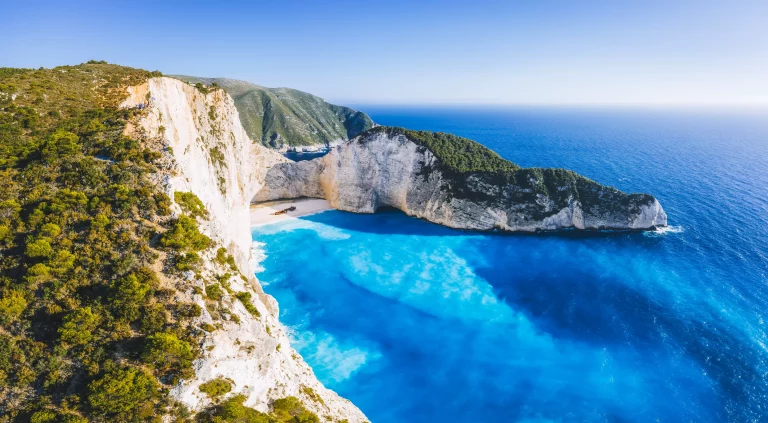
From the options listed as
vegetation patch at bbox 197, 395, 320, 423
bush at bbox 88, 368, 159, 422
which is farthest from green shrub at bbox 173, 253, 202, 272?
vegetation patch at bbox 197, 395, 320, 423

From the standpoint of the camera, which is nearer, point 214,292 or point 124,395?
point 124,395

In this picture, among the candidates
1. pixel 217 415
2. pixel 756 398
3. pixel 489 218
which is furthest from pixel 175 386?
pixel 489 218

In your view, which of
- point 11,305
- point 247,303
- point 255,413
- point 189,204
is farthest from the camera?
point 189,204

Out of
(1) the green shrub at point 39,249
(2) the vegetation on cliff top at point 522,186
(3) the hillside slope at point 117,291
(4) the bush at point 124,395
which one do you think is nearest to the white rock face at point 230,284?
(3) the hillside slope at point 117,291

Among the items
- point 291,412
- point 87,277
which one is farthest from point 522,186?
point 87,277

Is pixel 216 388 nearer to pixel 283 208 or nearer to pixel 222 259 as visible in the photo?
pixel 222 259

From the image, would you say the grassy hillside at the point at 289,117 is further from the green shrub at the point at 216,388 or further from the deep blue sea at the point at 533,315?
the green shrub at the point at 216,388

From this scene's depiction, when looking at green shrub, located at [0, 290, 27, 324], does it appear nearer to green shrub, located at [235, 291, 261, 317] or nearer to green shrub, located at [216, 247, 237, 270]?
green shrub, located at [216, 247, 237, 270]
